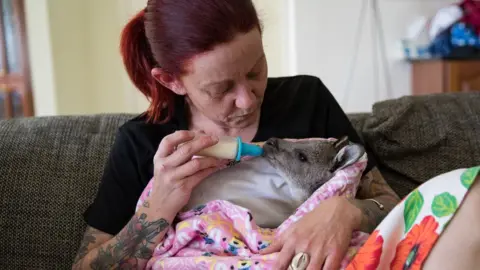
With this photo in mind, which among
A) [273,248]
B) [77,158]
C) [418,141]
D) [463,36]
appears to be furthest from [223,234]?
[463,36]

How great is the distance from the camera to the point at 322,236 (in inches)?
32.8

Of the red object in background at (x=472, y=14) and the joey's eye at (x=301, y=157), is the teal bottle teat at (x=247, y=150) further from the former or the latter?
the red object in background at (x=472, y=14)

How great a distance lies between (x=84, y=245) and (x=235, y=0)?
531mm

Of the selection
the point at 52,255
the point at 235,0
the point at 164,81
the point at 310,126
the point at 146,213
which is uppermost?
the point at 235,0

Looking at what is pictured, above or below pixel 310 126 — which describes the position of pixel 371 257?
below

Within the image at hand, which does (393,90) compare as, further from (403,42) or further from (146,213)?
(146,213)

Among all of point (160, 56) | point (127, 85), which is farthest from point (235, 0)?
point (127, 85)

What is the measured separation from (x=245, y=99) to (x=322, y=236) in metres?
0.27

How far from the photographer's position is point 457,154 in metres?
1.25

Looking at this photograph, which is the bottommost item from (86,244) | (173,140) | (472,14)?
(86,244)

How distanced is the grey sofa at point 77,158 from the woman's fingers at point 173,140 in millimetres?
331

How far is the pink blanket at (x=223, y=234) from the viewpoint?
2.86 feet

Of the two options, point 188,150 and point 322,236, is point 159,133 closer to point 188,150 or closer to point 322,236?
point 188,150

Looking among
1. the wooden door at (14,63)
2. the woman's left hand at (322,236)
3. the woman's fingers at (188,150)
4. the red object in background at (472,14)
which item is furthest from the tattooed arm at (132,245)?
the wooden door at (14,63)
